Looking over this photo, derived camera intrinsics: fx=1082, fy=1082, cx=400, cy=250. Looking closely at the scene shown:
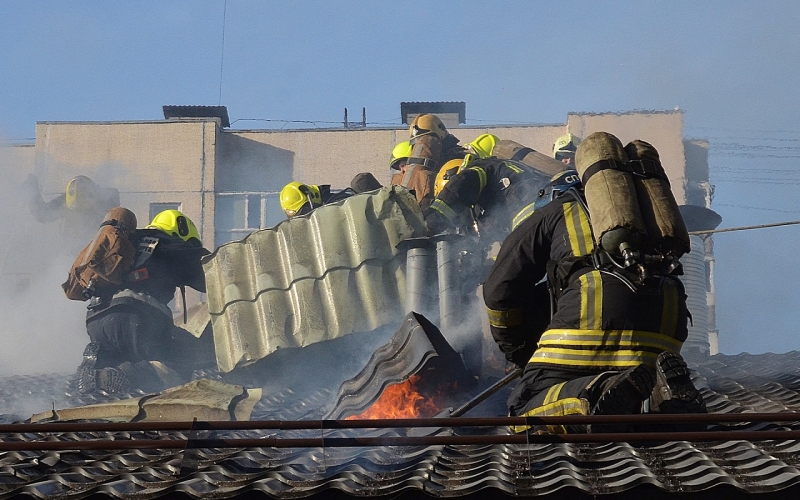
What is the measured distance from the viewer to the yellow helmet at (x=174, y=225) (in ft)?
42.5

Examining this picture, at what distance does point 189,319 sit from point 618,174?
965cm

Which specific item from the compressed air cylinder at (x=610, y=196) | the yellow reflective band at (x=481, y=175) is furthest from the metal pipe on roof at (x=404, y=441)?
the yellow reflective band at (x=481, y=175)

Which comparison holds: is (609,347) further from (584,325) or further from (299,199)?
(299,199)

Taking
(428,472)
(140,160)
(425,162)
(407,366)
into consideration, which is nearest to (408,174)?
(425,162)

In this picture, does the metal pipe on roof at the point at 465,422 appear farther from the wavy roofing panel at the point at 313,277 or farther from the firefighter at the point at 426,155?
the firefighter at the point at 426,155

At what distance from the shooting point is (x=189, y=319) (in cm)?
1418

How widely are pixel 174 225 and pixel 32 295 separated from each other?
757cm

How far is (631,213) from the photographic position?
5250 millimetres

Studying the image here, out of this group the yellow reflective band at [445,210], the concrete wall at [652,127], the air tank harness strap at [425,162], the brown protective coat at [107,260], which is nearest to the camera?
the yellow reflective band at [445,210]

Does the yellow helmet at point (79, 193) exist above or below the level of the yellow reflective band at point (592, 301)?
above

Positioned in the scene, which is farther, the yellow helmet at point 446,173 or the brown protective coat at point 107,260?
the brown protective coat at point 107,260

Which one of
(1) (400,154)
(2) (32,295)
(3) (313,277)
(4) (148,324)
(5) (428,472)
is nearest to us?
(5) (428,472)

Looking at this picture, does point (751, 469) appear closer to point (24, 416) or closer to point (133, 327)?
point (24, 416)

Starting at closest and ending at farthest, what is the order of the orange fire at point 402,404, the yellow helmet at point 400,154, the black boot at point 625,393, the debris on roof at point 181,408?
the black boot at point 625,393
the orange fire at point 402,404
the debris on roof at point 181,408
the yellow helmet at point 400,154
